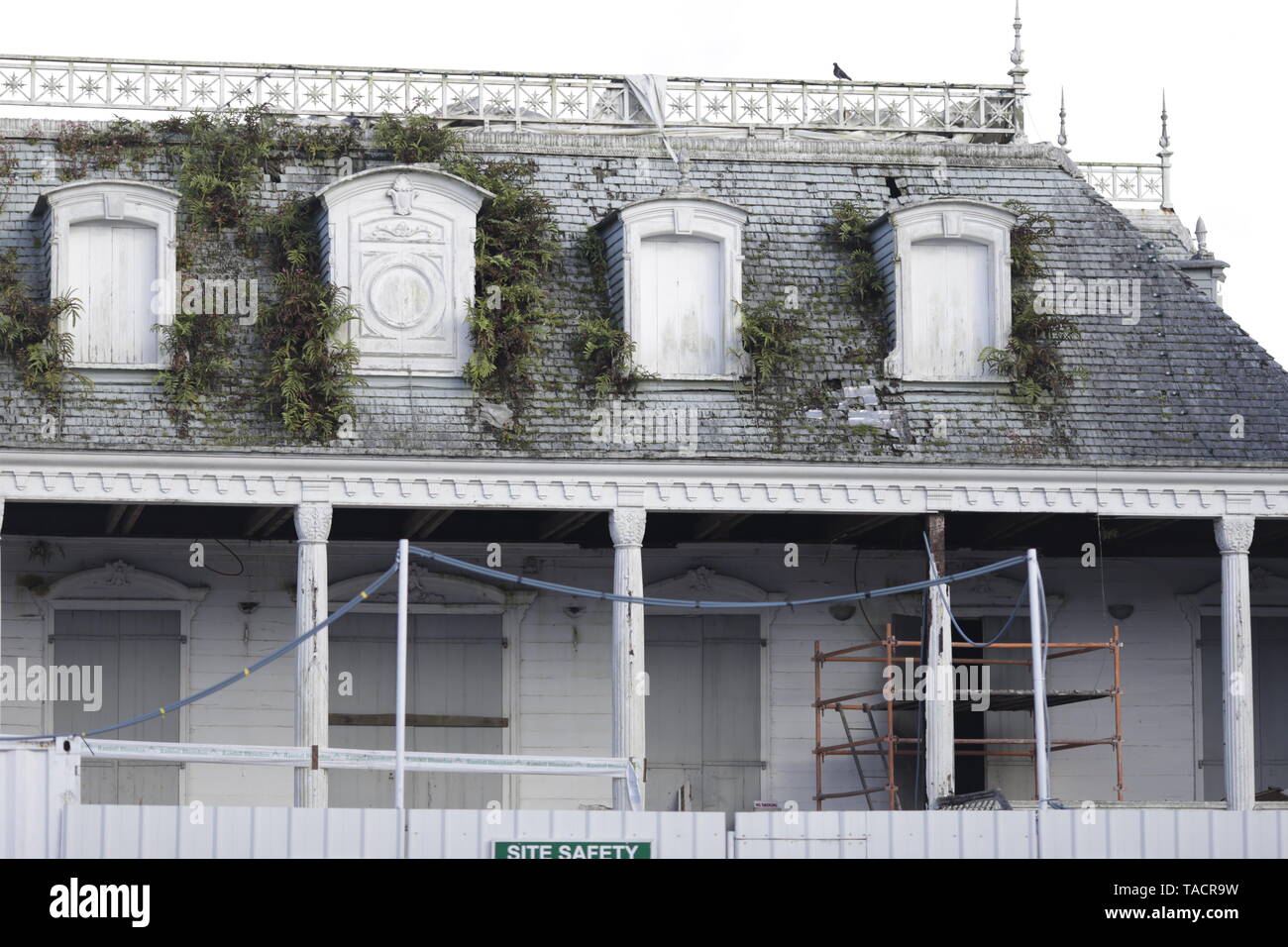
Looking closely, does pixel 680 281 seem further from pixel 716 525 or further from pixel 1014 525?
pixel 1014 525

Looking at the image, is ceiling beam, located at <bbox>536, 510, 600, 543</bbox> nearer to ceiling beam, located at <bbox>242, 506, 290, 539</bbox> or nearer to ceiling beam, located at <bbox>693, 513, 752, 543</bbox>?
ceiling beam, located at <bbox>693, 513, 752, 543</bbox>

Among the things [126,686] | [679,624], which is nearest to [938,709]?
[679,624]

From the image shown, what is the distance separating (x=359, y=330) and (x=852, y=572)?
644 cm

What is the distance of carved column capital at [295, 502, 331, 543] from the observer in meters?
22.0

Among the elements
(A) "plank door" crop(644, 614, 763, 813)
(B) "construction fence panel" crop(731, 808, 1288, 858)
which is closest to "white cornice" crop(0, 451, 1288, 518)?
(A) "plank door" crop(644, 614, 763, 813)

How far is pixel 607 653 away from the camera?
2506 cm

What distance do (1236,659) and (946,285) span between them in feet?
16.3

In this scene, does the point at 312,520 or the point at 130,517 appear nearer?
the point at 312,520

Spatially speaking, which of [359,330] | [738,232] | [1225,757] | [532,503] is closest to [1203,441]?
[1225,757]

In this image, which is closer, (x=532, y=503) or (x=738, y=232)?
(x=532, y=503)

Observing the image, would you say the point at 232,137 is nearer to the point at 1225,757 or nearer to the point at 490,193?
the point at 490,193

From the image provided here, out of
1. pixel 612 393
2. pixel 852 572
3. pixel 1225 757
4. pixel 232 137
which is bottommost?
pixel 1225 757

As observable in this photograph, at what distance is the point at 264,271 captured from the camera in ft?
76.7

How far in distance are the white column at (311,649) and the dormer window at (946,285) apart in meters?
6.31
